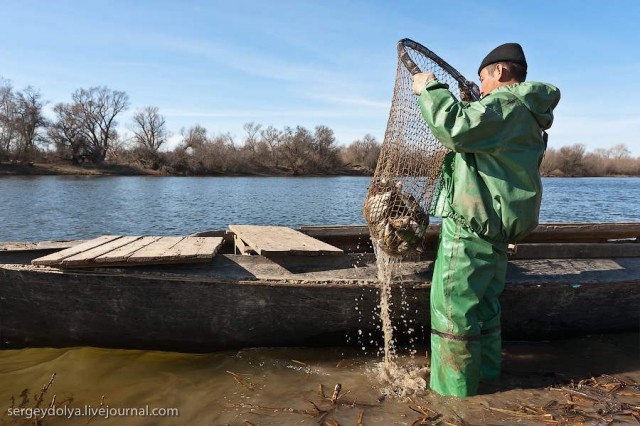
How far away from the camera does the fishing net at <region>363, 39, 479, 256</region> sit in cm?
379

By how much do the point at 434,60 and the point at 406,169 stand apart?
1052mm

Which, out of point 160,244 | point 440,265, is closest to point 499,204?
point 440,265

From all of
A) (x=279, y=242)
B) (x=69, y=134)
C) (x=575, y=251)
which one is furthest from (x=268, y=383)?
(x=69, y=134)

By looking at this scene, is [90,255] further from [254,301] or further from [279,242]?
[279,242]

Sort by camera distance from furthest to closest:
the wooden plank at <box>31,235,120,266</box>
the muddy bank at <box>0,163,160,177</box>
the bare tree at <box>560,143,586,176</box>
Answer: the bare tree at <box>560,143,586,176</box> → the muddy bank at <box>0,163,160,177</box> → the wooden plank at <box>31,235,120,266</box>

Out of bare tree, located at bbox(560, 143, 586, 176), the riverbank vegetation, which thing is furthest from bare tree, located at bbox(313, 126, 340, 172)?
bare tree, located at bbox(560, 143, 586, 176)

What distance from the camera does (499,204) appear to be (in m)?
3.30

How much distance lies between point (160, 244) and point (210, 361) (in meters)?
1.31

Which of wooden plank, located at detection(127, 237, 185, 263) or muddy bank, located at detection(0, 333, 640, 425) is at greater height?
wooden plank, located at detection(127, 237, 185, 263)

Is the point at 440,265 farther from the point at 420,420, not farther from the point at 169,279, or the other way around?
the point at 169,279

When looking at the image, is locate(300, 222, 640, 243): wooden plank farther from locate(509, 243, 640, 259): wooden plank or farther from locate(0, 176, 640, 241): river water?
locate(0, 176, 640, 241): river water

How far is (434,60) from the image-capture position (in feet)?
13.9

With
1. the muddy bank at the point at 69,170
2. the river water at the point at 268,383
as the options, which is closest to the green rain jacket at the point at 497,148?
the river water at the point at 268,383

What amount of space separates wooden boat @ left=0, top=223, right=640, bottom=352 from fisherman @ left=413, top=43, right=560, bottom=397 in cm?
86
